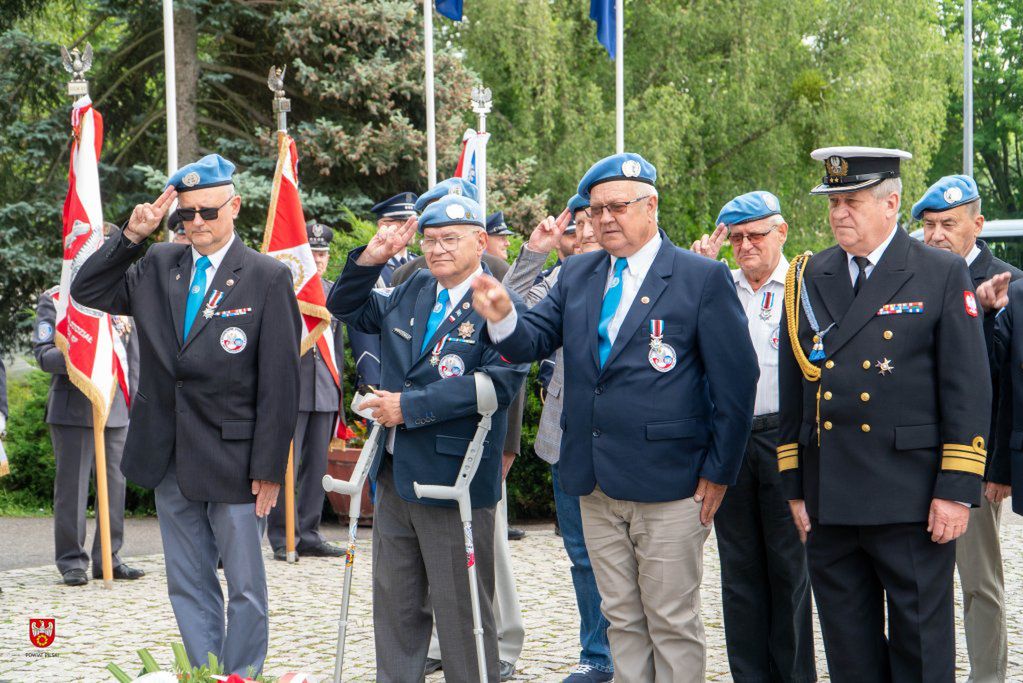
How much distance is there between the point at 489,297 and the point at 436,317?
2.22 ft

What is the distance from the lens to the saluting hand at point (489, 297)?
439 centimetres

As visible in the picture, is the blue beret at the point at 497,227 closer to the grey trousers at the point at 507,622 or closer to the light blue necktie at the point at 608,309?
the grey trousers at the point at 507,622

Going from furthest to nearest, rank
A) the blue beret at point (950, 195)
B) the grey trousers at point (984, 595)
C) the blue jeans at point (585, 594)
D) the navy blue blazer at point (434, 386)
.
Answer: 1. the blue jeans at point (585, 594)
2. the blue beret at point (950, 195)
3. the grey trousers at point (984, 595)
4. the navy blue blazer at point (434, 386)

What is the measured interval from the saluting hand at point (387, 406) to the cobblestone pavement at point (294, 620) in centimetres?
171

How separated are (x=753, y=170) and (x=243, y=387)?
81.2ft

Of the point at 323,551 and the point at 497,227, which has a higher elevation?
the point at 497,227

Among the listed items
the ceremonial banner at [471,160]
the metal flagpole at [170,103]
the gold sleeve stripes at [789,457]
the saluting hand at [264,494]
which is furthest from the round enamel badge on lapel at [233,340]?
the ceremonial banner at [471,160]

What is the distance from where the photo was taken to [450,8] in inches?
588

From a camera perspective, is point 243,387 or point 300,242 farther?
point 300,242

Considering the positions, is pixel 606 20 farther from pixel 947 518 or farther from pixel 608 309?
pixel 947 518

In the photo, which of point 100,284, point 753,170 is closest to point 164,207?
point 100,284

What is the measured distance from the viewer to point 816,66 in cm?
2805

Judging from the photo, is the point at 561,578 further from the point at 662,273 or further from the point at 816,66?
the point at 816,66

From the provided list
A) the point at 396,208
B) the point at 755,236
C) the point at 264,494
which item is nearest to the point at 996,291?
the point at 755,236
